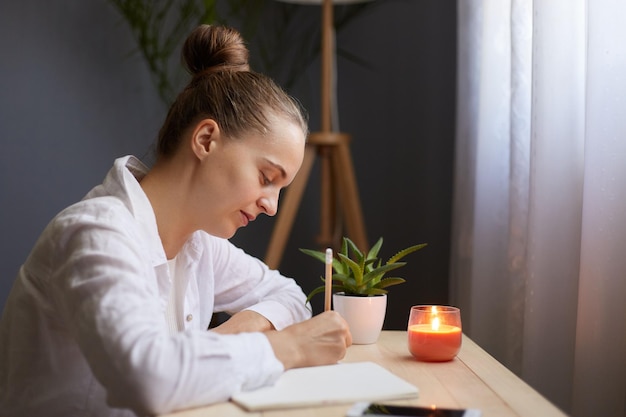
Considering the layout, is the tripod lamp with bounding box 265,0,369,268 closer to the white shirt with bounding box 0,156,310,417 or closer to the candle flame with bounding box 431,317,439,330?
the white shirt with bounding box 0,156,310,417

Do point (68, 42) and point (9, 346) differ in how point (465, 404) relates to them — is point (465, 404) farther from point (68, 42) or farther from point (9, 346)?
point (68, 42)

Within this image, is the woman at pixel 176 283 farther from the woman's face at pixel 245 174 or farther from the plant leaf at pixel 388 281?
the plant leaf at pixel 388 281

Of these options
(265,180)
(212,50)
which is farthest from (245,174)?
(212,50)

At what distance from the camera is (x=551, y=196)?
65.0 inches

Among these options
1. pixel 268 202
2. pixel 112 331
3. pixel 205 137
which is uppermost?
pixel 205 137

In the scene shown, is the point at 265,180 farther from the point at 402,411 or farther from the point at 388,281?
the point at 402,411

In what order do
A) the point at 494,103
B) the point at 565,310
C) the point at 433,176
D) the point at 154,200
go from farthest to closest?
the point at 433,176 < the point at 494,103 < the point at 565,310 < the point at 154,200

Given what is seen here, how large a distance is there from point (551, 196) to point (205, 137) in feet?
2.53

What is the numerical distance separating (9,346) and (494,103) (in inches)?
50.7

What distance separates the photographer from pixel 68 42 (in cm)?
259

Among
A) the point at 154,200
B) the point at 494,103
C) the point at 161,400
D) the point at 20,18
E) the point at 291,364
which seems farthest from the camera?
the point at 20,18

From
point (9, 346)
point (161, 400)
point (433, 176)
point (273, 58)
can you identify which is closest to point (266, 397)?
point (161, 400)

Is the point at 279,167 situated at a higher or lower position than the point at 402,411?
higher

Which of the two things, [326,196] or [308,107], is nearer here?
[326,196]
